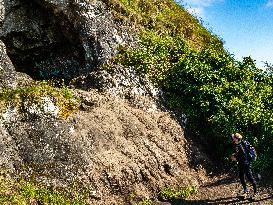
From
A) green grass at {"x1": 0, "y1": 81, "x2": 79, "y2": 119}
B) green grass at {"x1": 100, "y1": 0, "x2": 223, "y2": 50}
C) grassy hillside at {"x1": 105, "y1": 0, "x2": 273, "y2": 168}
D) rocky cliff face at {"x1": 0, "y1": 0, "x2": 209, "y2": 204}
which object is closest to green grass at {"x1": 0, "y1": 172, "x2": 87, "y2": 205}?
rocky cliff face at {"x1": 0, "y1": 0, "x2": 209, "y2": 204}

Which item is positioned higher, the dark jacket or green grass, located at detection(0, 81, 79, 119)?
the dark jacket

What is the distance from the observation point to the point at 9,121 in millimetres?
18219

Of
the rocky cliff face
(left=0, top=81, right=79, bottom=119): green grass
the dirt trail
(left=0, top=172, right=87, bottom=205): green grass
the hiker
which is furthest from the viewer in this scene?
(left=0, top=81, right=79, bottom=119): green grass

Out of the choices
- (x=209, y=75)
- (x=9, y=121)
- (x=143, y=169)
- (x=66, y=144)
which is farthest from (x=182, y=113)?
(x=9, y=121)

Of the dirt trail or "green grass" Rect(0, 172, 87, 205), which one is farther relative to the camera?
the dirt trail

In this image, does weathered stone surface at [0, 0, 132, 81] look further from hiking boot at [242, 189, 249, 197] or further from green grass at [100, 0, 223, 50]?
hiking boot at [242, 189, 249, 197]

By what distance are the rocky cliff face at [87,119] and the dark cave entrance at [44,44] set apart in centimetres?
5

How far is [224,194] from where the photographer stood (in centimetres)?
1870

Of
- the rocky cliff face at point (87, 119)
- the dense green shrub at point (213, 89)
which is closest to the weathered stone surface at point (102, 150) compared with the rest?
the rocky cliff face at point (87, 119)

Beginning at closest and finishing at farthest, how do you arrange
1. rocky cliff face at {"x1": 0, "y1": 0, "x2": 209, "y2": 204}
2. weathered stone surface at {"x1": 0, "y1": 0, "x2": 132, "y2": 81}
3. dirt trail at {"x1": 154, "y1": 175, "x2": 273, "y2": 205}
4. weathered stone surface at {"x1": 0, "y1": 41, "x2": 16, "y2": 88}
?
rocky cliff face at {"x1": 0, "y1": 0, "x2": 209, "y2": 204} → dirt trail at {"x1": 154, "y1": 175, "x2": 273, "y2": 205} → weathered stone surface at {"x1": 0, "y1": 41, "x2": 16, "y2": 88} → weathered stone surface at {"x1": 0, "y1": 0, "x2": 132, "y2": 81}

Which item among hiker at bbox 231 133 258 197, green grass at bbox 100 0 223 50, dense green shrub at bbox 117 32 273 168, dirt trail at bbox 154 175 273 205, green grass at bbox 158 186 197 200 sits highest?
green grass at bbox 100 0 223 50

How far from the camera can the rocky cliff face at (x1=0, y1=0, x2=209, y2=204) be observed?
58.0 feet

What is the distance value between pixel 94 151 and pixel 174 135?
4.48 metres

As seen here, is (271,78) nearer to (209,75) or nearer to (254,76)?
(254,76)
